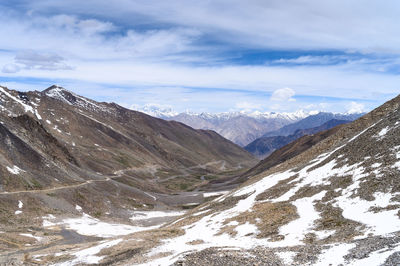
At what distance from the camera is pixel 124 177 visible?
160875 millimetres

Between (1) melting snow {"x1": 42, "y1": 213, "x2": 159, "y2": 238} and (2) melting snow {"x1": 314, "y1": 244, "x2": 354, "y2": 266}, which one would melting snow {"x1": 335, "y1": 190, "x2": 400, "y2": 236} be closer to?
(2) melting snow {"x1": 314, "y1": 244, "x2": 354, "y2": 266}

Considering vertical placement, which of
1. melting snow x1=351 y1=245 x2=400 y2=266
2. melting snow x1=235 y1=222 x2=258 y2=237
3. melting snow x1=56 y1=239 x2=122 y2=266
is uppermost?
melting snow x1=351 y1=245 x2=400 y2=266

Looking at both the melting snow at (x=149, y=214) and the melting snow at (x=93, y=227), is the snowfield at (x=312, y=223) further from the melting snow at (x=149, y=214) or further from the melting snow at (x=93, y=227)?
the melting snow at (x=149, y=214)

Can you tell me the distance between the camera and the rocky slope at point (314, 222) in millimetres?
23328

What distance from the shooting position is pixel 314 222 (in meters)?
32.5

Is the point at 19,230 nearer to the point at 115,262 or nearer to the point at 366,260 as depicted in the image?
the point at 115,262

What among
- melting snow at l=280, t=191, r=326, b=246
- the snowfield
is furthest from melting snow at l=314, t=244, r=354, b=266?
melting snow at l=280, t=191, r=326, b=246

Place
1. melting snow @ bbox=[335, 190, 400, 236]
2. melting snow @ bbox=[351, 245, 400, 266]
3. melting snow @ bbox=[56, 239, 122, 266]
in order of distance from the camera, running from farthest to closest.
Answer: melting snow @ bbox=[56, 239, 122, 266] → melting snow @ bbox=[335, 190, 400, 236] → melting snow @ bbox=[351, 245, 400, 266]

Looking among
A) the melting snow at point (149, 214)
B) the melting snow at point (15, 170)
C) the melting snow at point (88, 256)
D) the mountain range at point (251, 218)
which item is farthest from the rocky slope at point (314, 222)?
the melting snow at point (15, 170)

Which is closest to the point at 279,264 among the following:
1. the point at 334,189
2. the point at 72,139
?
the point at 334,189

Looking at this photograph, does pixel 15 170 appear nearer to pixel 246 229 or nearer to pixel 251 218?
pixel 251 218

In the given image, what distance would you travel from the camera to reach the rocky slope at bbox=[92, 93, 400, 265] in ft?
76.5

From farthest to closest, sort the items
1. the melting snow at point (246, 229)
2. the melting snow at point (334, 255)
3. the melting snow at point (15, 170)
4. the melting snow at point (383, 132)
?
the melting snow at point (15, 170)
the melting snow at point (383, 132)
the melting snow at point (246, 229)
the melting snow at point (334, 255)

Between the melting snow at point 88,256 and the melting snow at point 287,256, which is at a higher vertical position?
the melting snow at point 287,256
